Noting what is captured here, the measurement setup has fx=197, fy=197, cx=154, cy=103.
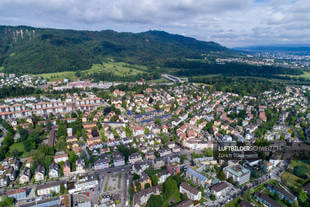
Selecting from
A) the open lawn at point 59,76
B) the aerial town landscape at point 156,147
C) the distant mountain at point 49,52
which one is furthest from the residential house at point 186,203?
the distant mountain at point 49,52

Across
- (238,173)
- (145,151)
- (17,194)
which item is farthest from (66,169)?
(238,173)

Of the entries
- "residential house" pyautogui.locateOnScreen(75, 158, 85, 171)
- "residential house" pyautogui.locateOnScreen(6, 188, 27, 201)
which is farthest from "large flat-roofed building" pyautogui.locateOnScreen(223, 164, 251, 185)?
"residential house" pyautogui.locateOnScreen(6, 188, 27, 201)

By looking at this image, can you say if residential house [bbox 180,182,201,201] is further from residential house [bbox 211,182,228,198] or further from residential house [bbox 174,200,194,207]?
residential house [bbox 211,182,228,198]

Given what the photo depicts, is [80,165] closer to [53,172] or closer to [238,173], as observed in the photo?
[53,172]

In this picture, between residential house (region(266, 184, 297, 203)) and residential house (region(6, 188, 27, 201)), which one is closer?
residential house (region(6, 188, 27, 201))

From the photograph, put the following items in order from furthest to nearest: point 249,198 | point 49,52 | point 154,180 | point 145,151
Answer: point 49,52, point 145,151, point 154,180, point 249,198

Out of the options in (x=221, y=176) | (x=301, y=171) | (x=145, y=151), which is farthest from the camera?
(x=145, y=151)

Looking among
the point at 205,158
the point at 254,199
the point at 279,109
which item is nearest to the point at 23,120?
the point at 205,158

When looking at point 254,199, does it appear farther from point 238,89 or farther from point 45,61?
point 45,61
